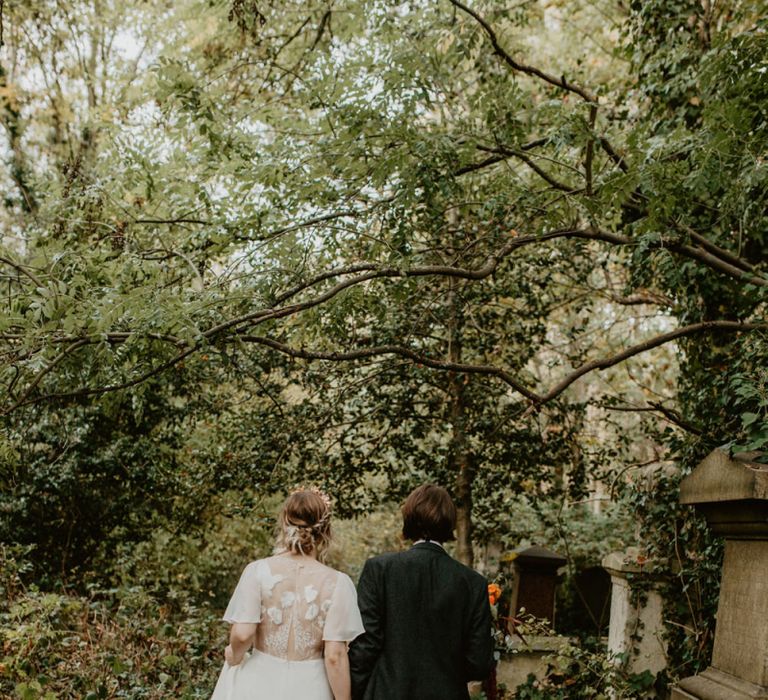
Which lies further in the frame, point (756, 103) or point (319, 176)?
point (319, 176)

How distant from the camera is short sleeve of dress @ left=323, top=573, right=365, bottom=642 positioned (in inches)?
134

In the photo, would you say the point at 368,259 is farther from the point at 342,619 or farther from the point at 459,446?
the point at 342,619

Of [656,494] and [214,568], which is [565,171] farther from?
[214,568]

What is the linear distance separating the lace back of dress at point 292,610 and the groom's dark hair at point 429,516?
0.52 meters

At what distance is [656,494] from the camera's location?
5602 mm

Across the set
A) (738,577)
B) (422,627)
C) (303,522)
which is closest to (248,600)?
(303,522)

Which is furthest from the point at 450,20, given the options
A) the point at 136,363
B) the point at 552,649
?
the point at 552,649

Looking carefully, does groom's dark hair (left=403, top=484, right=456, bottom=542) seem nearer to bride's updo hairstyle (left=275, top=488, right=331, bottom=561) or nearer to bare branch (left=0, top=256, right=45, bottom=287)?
bride's updo hairstyle (left=275, top=488, right=331, bottom=561)

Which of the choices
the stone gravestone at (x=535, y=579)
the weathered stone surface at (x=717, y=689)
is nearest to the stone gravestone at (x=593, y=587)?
the stone gravestone at (x=535, y=579)

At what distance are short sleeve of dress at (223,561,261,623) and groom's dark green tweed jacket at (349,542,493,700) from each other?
0.48 m

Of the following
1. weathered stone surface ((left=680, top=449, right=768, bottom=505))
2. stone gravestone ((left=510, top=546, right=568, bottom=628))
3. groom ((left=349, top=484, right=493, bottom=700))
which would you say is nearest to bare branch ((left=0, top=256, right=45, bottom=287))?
groom ((left=349, top=484, right=493, bottom=700))

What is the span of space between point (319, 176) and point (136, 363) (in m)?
1.77

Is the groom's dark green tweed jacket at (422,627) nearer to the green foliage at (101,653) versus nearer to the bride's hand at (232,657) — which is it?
the bride's hand at (232,657)

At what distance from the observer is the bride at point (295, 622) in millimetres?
3393
